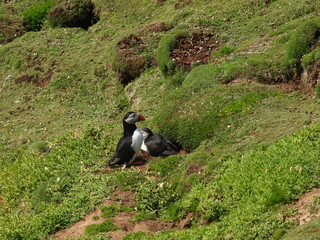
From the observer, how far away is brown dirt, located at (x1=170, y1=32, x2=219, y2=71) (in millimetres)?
17953

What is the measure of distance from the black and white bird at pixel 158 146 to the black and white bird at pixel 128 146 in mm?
331

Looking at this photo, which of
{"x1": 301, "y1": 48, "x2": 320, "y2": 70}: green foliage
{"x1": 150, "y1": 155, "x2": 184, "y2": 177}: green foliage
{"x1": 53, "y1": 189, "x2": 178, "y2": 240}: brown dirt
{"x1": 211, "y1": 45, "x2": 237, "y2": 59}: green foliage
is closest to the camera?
{"x1": 53, "y1": 189, "x2": 178, "y2": 240}: brown dirt

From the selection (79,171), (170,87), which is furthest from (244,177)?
(170,87)

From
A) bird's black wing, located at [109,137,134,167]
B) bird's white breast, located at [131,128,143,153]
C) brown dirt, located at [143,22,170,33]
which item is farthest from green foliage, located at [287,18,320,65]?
brown dirt, located at [143,22,170,33]

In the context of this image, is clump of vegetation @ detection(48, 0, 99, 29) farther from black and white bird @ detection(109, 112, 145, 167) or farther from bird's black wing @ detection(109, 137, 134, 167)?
bird's black wing @ detection(109, 137, 134, 167)

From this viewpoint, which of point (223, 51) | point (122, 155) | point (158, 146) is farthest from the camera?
point (223, 51)

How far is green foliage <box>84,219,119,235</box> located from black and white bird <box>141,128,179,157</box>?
3.17 m

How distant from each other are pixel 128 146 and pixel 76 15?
594 inches

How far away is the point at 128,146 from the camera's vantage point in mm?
13211

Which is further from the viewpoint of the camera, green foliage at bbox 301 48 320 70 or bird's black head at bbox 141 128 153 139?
green foliage at bbox 301 48 320 70

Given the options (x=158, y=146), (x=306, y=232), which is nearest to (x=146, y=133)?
(x=158, y=146)

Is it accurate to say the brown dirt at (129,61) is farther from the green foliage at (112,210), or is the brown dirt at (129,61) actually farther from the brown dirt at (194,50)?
the green foliage at (112,210)

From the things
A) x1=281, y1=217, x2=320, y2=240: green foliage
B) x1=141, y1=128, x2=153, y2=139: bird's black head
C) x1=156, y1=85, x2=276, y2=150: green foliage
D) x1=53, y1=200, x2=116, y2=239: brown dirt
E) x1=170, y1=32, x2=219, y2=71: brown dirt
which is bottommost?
x1=170, y1=32, x2=219, y2=71: brown dirt

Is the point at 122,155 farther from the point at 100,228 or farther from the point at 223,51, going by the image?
the point at 223,51
